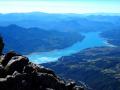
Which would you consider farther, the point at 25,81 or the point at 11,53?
the point at 11,53

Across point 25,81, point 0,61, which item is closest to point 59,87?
point 25,81

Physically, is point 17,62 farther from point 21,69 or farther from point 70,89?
point 70,89

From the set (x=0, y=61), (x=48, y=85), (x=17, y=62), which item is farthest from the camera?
(x=0, y=61)

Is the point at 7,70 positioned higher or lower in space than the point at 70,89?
higher

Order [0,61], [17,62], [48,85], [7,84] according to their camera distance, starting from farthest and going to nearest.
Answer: [0,61] < [17,62] < [48,85] < [7,84]

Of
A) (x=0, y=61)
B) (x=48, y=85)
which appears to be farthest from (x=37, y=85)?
(x=0, y=61)

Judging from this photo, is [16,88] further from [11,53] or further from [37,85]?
[11,53]
